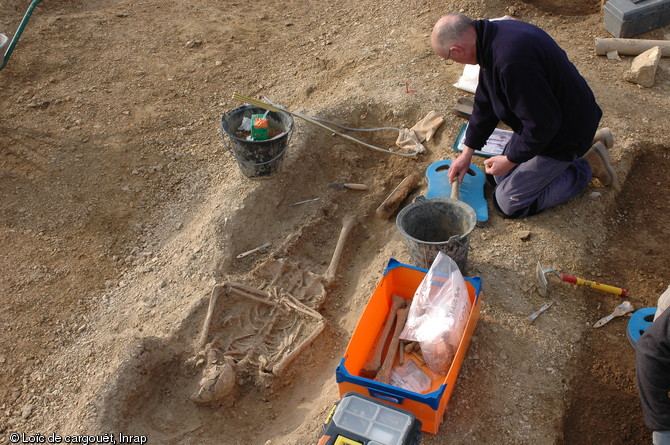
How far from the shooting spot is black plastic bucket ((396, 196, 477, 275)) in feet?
12.9

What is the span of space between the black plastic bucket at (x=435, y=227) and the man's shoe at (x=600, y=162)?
54.8 inches

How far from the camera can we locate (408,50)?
6844mm

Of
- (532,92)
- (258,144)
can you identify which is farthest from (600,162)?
(258,144)

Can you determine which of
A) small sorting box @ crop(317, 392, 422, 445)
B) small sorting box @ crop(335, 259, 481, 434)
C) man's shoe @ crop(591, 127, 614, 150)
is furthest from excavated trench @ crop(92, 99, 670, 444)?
small sorting box @ crop(317, 392, 422, 445)

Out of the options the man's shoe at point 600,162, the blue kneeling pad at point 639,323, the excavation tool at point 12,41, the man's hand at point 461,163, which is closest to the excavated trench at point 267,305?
the man's hand at point 461,163

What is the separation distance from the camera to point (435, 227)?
434cm

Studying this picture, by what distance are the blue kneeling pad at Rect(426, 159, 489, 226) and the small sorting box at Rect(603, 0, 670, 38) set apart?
10.5 ft

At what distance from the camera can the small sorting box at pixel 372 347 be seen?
10.1 ft

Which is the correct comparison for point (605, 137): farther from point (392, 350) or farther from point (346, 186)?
point (392, 350)

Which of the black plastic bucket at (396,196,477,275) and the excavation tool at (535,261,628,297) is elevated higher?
the black plastic bucket at (396,196,477,275)

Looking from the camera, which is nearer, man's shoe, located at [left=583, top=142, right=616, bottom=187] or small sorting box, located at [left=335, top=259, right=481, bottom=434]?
small sorting box, located at [left=335, top=259, right=481, bottom=434]

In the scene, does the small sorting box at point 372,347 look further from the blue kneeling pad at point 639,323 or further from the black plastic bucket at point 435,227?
the blue kneeling pad at point 639,323

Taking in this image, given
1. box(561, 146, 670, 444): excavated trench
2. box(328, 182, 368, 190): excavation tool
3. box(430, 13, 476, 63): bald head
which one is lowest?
box(561, 146, 670, 444): excavated trench

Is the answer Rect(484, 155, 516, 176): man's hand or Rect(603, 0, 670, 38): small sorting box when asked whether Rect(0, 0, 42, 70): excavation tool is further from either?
Rect(603, 0, 670, 38): small sorting box
